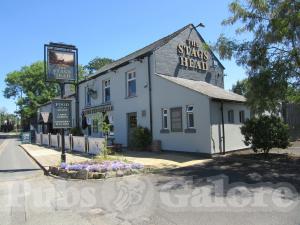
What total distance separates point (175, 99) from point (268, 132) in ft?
16.9

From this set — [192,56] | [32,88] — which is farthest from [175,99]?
[32,88]

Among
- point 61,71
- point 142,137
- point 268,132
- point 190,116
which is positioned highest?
point 61,71

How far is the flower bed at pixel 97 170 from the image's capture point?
37.4 ft

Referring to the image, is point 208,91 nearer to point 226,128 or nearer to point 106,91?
point 226,128

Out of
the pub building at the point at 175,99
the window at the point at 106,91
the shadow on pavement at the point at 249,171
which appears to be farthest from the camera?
the window at the point at 106,91

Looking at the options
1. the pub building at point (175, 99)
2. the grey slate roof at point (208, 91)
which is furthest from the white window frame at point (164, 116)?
the grey slate roof at point (208, 91)

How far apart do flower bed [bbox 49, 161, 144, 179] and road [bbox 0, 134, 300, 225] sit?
451 mm

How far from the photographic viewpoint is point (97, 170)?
37.9 feet

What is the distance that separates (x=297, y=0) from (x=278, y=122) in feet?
16.2

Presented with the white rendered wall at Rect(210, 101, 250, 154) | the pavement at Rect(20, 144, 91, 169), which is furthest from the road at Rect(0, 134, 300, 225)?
the white rendered wall at Rect(210, 101, 250, 154)

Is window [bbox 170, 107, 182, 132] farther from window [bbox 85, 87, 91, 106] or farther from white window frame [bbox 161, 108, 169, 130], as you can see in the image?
window [bbox 85, 87, 91, 106]

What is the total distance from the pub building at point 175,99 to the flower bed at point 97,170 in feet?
16.9

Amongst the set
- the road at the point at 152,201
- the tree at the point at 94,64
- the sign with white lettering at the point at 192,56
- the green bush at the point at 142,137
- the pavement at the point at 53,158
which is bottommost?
the road at the point at 152,201

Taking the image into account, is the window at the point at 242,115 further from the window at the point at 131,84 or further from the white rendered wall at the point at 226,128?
the window at the point at 131,84
